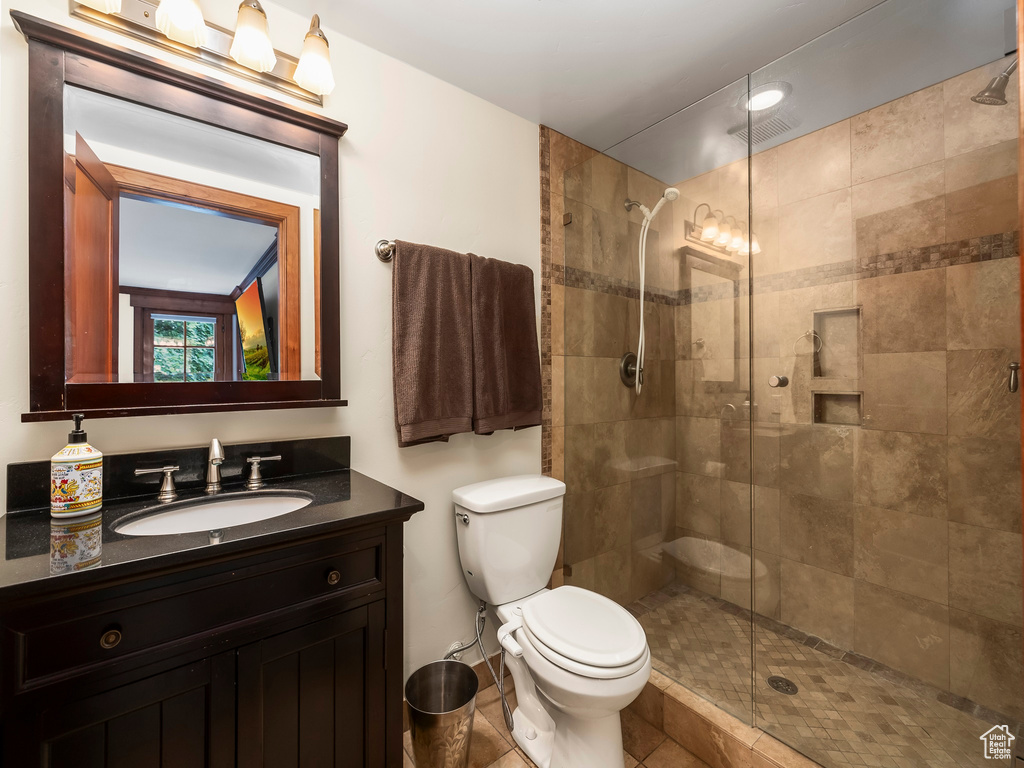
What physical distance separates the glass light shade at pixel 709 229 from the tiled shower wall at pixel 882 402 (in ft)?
0.21

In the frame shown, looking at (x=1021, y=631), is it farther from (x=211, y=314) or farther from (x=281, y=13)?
(x=281, y=13)

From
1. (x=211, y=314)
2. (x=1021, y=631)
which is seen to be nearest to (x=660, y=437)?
(x=1021, y=631)

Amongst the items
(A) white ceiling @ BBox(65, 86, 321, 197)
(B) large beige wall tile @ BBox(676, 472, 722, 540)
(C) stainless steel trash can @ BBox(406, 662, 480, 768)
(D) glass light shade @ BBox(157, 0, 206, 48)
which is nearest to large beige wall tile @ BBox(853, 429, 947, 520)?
(B) large beige wall tile @ BBox(676, 472, 722, 540)

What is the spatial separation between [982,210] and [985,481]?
80 cm

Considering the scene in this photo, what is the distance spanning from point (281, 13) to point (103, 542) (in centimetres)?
151

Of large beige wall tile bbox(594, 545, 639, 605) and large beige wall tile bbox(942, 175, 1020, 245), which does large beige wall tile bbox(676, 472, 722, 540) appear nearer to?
large beige wall tile bbox(594, 545, 639, 605)

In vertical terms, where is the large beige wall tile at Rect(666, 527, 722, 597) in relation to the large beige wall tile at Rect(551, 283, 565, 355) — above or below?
below

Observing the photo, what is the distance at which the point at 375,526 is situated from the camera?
1.09 m

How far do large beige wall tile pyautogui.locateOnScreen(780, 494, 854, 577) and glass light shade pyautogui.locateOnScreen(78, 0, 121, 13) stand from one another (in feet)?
8.25

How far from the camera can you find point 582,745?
1343 mm

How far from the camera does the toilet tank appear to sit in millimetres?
1590

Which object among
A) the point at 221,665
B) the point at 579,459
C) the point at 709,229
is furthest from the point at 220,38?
the point at 579,459

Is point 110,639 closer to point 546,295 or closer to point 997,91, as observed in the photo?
point 546,295

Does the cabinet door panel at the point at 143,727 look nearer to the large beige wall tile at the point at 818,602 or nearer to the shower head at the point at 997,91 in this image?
the large beige wall tile at the point at 818,602
